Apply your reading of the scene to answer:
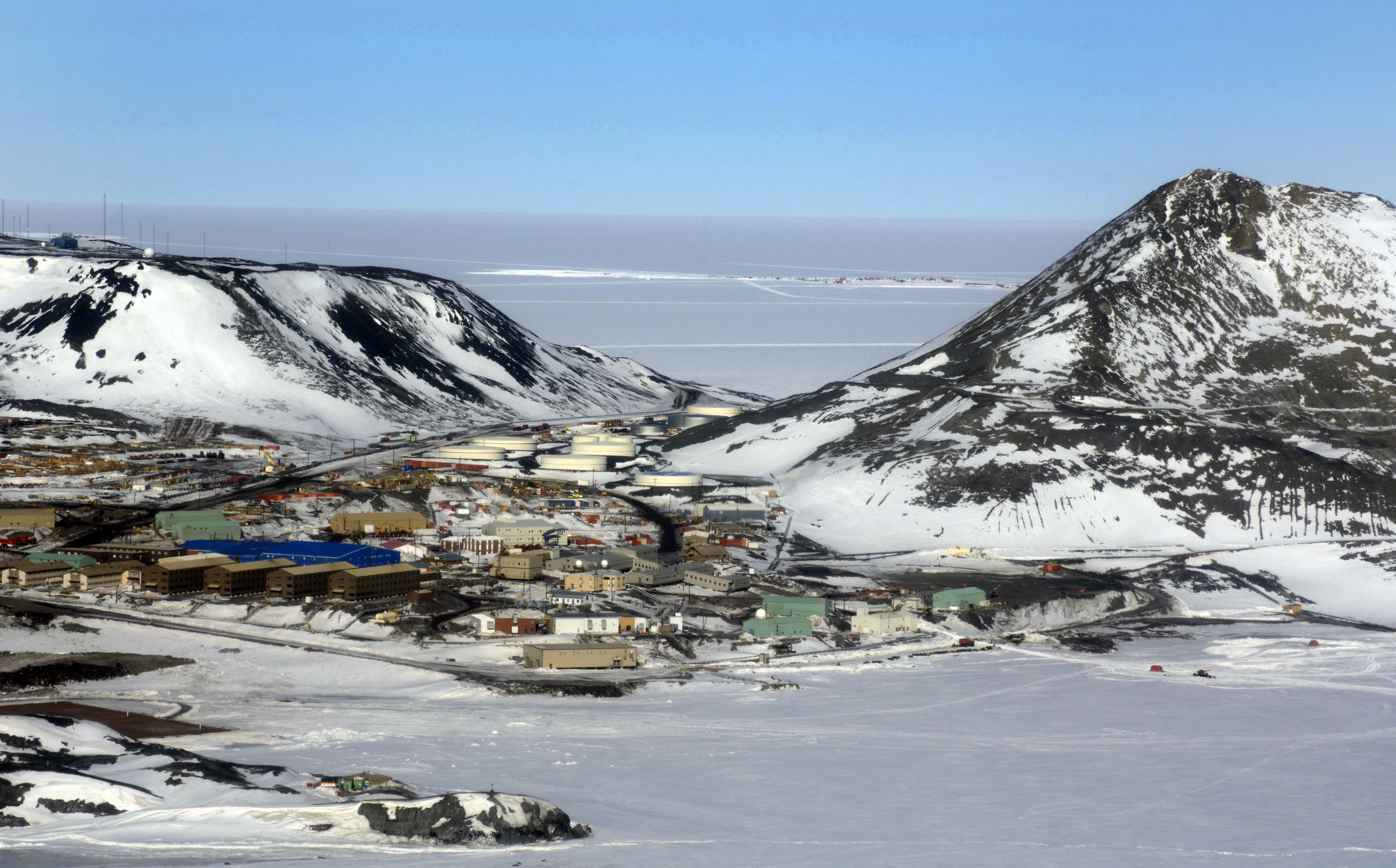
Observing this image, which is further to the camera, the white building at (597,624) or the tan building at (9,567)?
the tan building at (9,567)

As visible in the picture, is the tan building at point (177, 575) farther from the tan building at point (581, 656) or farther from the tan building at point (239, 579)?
the tan building at point (581, 656)

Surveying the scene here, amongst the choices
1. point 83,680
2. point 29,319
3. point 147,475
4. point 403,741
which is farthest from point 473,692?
point 29,319

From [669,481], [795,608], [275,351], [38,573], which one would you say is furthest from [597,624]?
[275,351]

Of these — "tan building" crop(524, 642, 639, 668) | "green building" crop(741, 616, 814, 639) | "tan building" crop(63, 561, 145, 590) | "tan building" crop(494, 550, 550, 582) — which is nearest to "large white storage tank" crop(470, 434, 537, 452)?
"tan building" crop(494, 550, 550, 582)

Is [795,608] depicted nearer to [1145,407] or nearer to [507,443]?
[1145,407]

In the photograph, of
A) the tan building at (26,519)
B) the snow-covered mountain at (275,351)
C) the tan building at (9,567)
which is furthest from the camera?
the snow-covered mountain at (275,351)

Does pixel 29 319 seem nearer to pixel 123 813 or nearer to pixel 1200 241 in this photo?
pixel 1200 241

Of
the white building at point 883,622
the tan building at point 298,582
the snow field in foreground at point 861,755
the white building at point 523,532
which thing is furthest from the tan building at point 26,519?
the white building at point 883,622
